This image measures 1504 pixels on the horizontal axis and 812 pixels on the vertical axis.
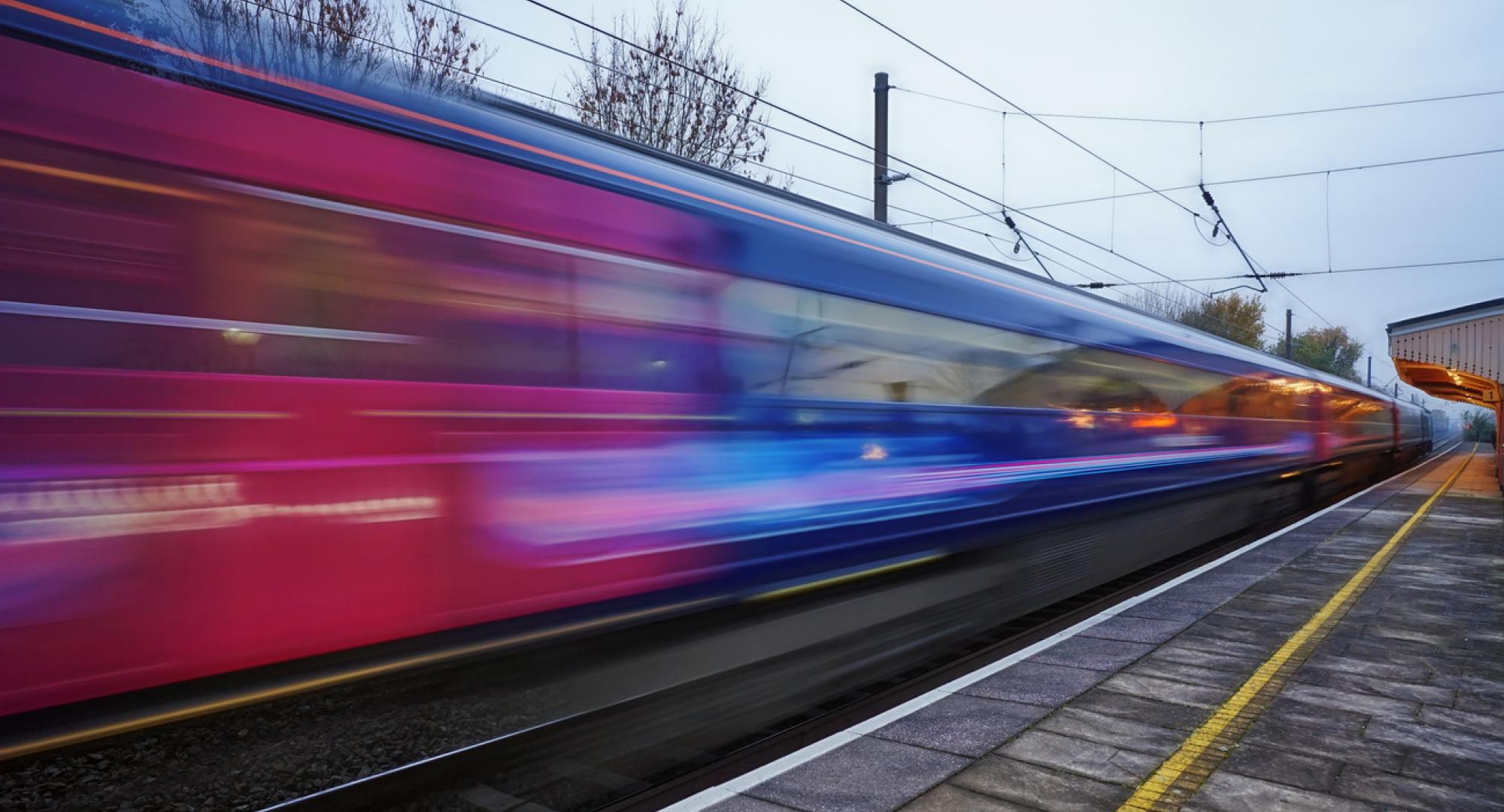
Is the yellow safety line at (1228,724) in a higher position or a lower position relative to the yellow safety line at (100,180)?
lower

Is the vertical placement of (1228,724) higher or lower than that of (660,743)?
higher

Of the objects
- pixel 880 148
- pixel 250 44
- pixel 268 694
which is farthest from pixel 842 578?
pixel 880 148

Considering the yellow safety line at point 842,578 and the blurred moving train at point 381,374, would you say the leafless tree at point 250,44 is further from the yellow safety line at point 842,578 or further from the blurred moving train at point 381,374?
the yellow safety line at point 842,578

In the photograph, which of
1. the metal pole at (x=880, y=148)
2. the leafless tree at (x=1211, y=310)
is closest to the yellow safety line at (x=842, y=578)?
the metal pole at (x=880, y=148)

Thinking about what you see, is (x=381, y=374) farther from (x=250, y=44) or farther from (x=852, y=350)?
(x=852, y=350)

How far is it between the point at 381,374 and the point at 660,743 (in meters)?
2.27

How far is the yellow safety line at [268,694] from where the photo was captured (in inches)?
97.2

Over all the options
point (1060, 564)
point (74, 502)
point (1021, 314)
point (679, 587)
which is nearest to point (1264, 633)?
point (1060, 564)

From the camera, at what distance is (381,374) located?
3.05 m

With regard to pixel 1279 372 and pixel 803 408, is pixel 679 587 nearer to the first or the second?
pixel 803 408

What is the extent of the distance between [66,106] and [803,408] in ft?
10.5

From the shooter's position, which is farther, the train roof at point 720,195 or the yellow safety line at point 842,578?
the yellow safety line at point 842,578

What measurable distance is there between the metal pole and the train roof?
378 centimetres

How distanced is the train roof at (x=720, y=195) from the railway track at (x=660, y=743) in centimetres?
211
